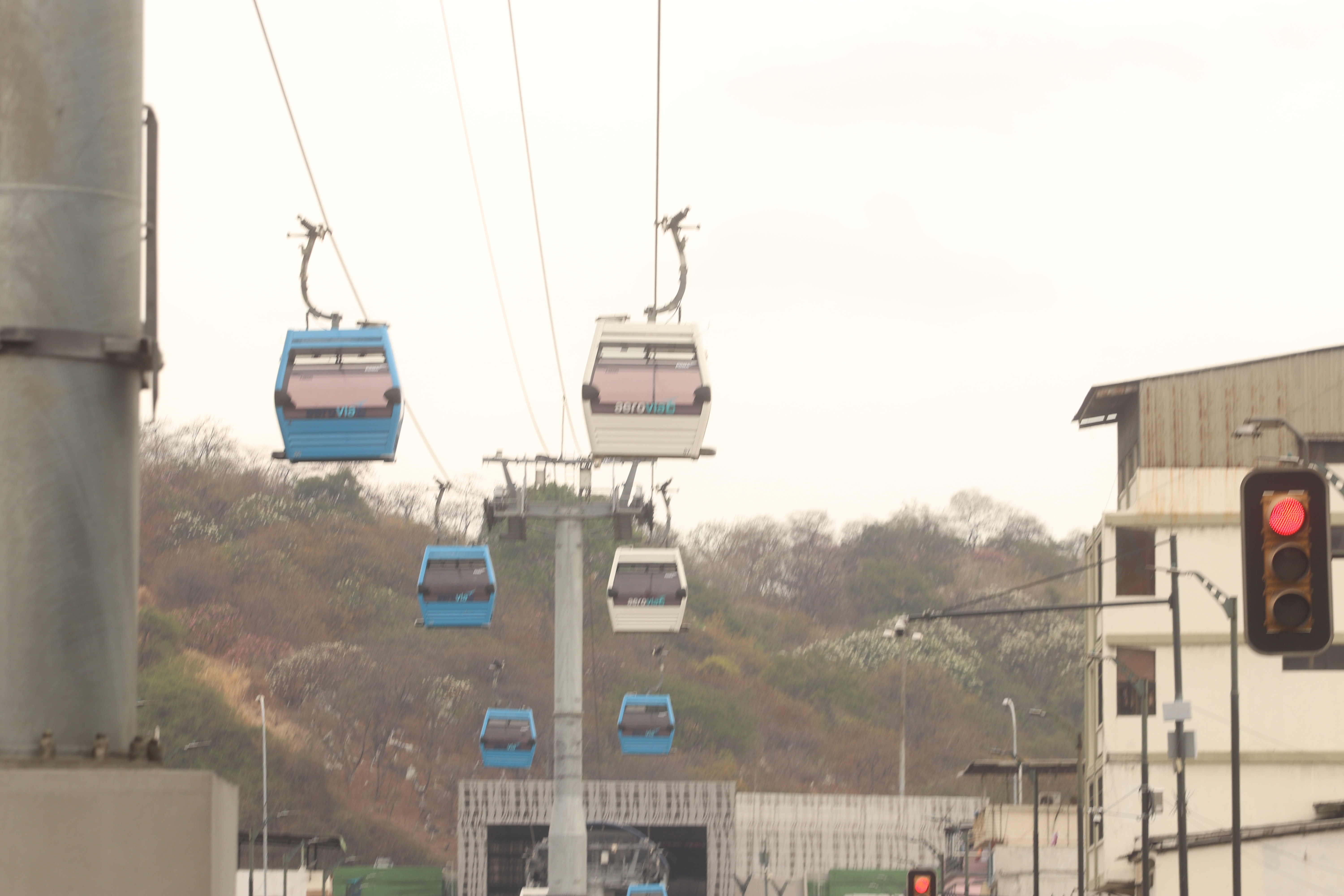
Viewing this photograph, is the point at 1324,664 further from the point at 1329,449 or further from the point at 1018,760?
the point at 1018,760

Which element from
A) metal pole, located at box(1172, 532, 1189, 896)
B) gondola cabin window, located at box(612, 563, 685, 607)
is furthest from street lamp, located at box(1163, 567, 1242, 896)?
gondola cabin window, located at box(612, 563, 685, 607)

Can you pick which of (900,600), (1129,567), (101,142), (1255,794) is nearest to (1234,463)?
(1129,567)

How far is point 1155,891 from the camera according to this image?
5066cm

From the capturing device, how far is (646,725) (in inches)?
2199

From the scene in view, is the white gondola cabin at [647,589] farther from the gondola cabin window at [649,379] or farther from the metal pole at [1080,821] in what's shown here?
the gondola cabin window at [649,379]

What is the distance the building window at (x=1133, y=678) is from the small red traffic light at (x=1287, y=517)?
45251 mm

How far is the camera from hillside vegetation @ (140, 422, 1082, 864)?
121 meters

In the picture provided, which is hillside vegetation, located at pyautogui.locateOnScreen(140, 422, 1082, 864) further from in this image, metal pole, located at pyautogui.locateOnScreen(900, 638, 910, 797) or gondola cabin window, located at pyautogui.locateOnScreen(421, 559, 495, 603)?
gondola cabin window, located at pyautogui.locateOnScreen(421, 559, 495, 603)

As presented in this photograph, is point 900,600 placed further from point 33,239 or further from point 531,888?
point 33,239

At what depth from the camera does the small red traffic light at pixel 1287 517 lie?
1050 centimetres

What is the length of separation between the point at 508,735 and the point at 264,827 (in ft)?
71.8

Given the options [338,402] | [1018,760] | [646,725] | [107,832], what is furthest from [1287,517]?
[1018,760]

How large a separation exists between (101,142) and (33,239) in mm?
332

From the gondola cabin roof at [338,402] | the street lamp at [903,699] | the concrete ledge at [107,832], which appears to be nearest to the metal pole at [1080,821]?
the gondola cabin roof at [338,402]
